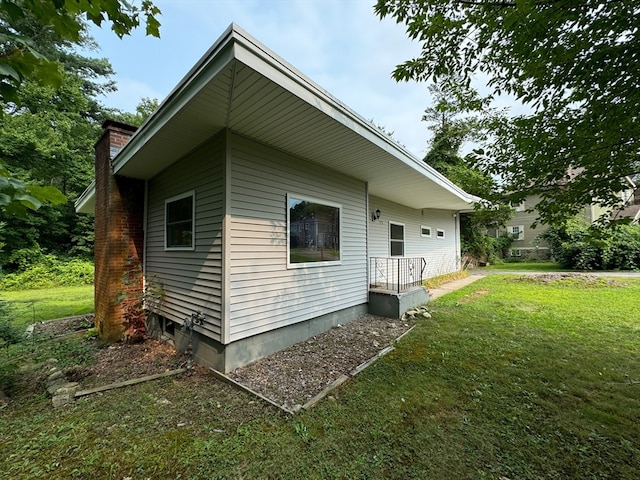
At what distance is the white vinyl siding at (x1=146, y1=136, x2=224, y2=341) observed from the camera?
3877 mm

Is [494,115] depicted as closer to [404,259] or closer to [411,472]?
[411,472]

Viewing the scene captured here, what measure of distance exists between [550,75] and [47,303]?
12755 mm

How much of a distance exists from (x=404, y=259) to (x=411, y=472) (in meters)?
7.68

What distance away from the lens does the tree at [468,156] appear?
3453mm

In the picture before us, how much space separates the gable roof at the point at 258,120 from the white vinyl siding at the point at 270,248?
315mm

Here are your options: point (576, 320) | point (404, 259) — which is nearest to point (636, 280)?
point (576, 320)

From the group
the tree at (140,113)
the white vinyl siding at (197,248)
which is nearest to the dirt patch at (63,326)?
the white vinyl siding at (197,248)

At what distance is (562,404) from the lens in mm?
2857

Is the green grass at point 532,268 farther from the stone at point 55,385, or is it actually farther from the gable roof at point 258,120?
the stone at point 55,385

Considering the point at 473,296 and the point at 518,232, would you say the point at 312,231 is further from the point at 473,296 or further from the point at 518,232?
the point at 518,232

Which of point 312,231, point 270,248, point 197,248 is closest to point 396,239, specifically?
point 312,231

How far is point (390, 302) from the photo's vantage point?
6309 millimetres

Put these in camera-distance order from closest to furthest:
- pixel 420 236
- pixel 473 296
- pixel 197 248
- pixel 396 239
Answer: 1. pixel 197 248
2. pixel 473 296
3. pixel 396 239
4. pixel 420 236

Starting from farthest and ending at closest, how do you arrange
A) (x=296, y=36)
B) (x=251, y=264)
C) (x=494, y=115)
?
(x=296, y=36), (x=251, y=264), (x=494, y=115)
